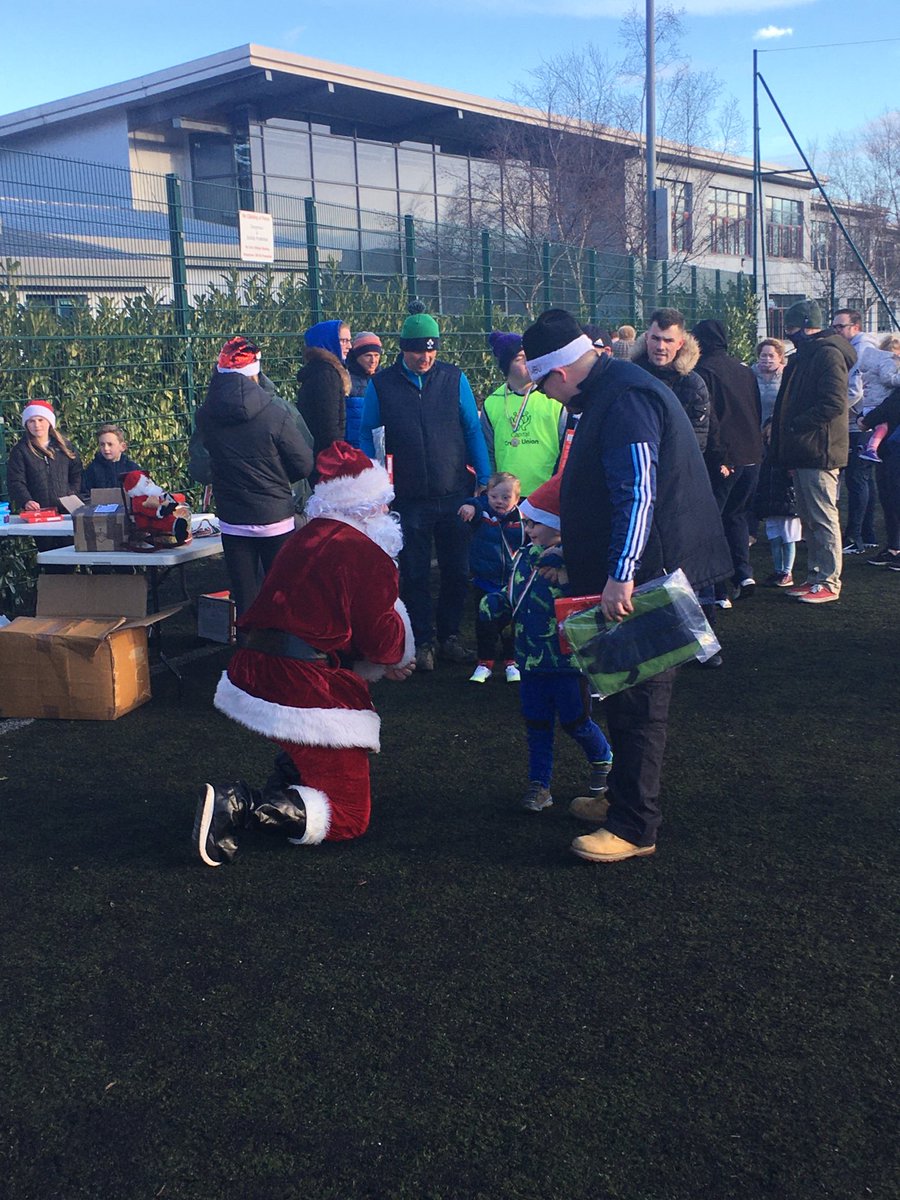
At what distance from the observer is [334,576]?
4344 millimetres

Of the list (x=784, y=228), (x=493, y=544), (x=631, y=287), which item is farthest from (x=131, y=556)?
(x=784, y=228)

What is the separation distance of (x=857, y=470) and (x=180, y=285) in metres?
6.54

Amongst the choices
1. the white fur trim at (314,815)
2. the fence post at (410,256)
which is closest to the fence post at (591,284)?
the fence post at (410,256)

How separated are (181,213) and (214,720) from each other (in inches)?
244

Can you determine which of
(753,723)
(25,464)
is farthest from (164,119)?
(753,723)

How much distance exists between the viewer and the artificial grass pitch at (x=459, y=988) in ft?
8.83

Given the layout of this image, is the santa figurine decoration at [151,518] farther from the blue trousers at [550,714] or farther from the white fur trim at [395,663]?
the blue trousers at [550,714]

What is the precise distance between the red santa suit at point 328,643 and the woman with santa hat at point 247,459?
1895mm

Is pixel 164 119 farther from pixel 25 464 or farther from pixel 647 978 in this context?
pixel 647 978

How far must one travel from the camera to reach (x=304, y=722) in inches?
171

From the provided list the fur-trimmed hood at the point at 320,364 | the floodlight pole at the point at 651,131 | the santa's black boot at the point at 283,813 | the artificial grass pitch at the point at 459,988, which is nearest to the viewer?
the artificial grass pitch at the point at 459,988

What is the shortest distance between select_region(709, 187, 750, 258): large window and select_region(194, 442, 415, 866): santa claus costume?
31.9m

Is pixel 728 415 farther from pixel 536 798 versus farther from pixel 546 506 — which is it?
pixel 536 798

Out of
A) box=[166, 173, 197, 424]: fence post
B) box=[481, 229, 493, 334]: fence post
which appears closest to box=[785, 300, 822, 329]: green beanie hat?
box=[166, 173, 197, 424]: fence post
